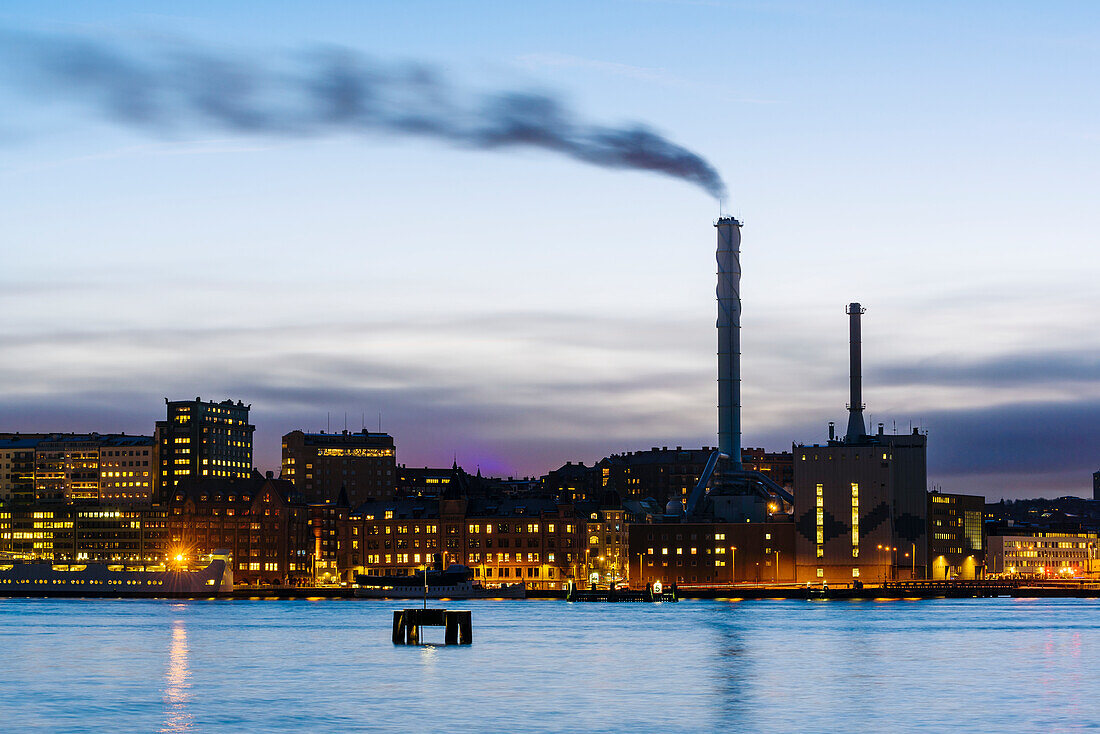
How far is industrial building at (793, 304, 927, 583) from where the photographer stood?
181250 millimetres

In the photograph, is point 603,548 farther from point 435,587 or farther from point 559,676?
point 559,676

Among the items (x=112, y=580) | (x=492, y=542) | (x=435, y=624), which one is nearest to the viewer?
(x=435, y=624)

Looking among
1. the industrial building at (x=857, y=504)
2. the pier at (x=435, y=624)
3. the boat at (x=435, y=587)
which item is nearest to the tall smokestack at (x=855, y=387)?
the industrial building at (x=857, y=504)

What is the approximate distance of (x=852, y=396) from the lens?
614 ft

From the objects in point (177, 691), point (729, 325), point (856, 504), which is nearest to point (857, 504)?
point (856, 504)

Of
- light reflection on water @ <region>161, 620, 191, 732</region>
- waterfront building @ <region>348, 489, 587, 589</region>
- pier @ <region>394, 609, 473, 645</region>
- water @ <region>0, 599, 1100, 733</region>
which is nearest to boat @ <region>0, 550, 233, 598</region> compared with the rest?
waterfront building @ <region>348, 489, 587, 589</region>

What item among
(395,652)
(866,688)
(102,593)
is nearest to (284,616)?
(395,652)

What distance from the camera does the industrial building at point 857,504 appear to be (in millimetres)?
181250

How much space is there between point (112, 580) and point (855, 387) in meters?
89.5

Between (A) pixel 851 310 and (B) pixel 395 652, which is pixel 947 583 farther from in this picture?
(B) pixel 395 652

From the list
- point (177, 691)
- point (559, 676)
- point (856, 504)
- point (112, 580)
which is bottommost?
point (177, 691)

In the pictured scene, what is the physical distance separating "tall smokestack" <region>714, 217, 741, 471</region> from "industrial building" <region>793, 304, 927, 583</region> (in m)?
12.2

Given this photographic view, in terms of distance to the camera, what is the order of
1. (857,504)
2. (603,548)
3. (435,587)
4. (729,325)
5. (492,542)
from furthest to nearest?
1. (603,548)
2. (492,542)
3. (857,504)
4. (729,325)
5. (435,587)

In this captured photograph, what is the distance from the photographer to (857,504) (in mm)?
181375
